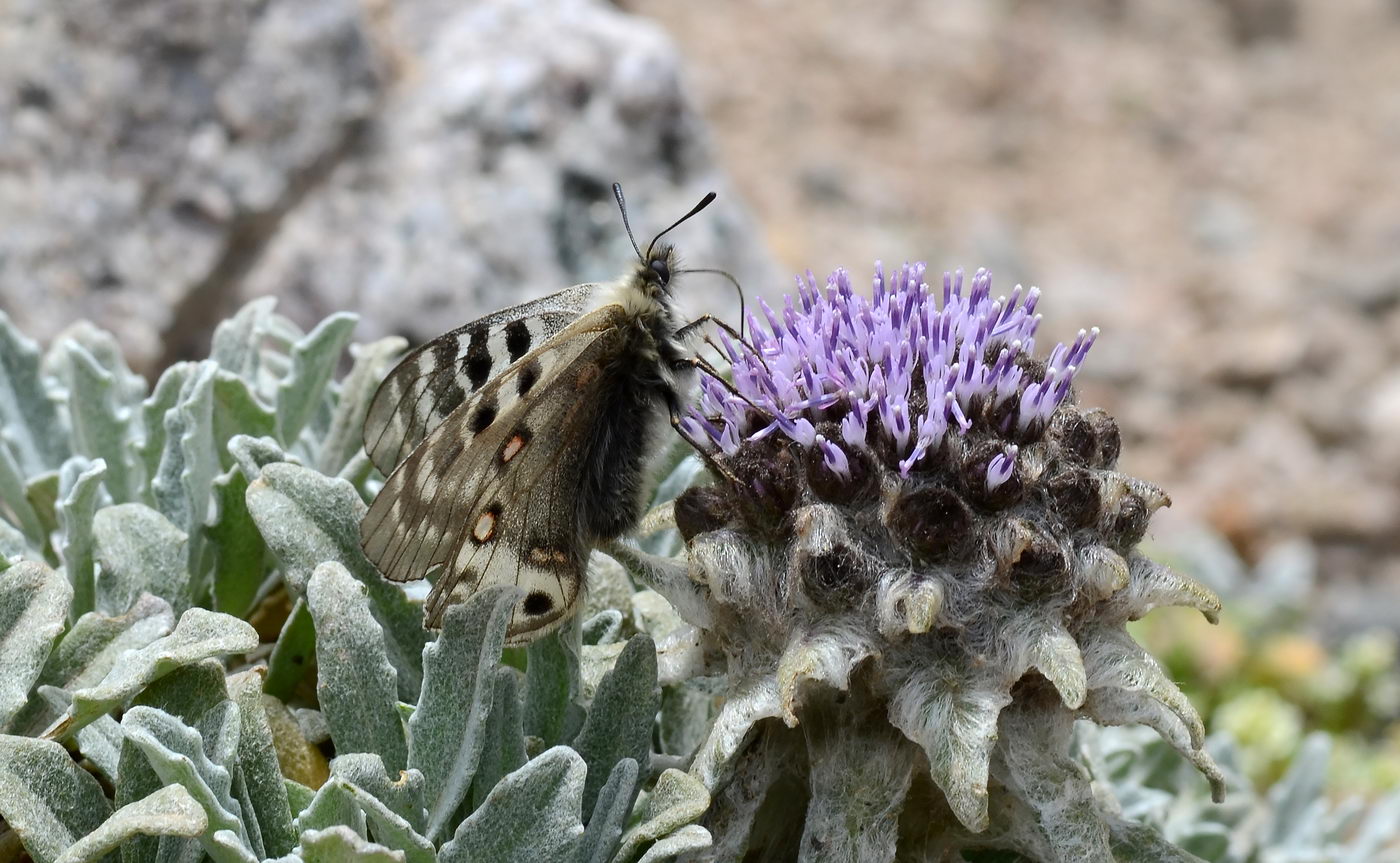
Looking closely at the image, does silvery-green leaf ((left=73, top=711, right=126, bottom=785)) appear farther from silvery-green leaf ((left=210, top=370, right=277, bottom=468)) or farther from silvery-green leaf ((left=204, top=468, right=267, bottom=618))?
silvery-green leaf ((left=210, top=370, right=277, bottom=468))

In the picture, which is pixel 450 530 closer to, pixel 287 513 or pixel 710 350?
pixel 287 513

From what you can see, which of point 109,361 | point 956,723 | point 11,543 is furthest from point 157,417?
point 956,723

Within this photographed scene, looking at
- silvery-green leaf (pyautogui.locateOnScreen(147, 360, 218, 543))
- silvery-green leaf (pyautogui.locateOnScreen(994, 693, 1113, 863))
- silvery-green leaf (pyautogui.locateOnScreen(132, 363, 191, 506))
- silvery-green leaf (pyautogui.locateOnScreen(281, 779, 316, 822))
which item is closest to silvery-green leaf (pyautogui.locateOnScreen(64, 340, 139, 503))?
silvery-green leaf (pyautogui.locateOnScreen(132, 363, 191, 506))

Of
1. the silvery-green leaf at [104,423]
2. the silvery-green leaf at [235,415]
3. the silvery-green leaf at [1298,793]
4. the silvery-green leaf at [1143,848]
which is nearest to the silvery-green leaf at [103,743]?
the silvery-green leaf at [235,415]

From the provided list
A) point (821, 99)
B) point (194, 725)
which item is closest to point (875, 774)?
point (194, 725)

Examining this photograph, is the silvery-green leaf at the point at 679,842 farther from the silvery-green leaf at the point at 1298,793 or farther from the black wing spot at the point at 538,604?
the silvery-green leaf at the point at 1298,793

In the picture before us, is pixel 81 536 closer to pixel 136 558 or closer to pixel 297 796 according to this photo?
pixel 136 558
